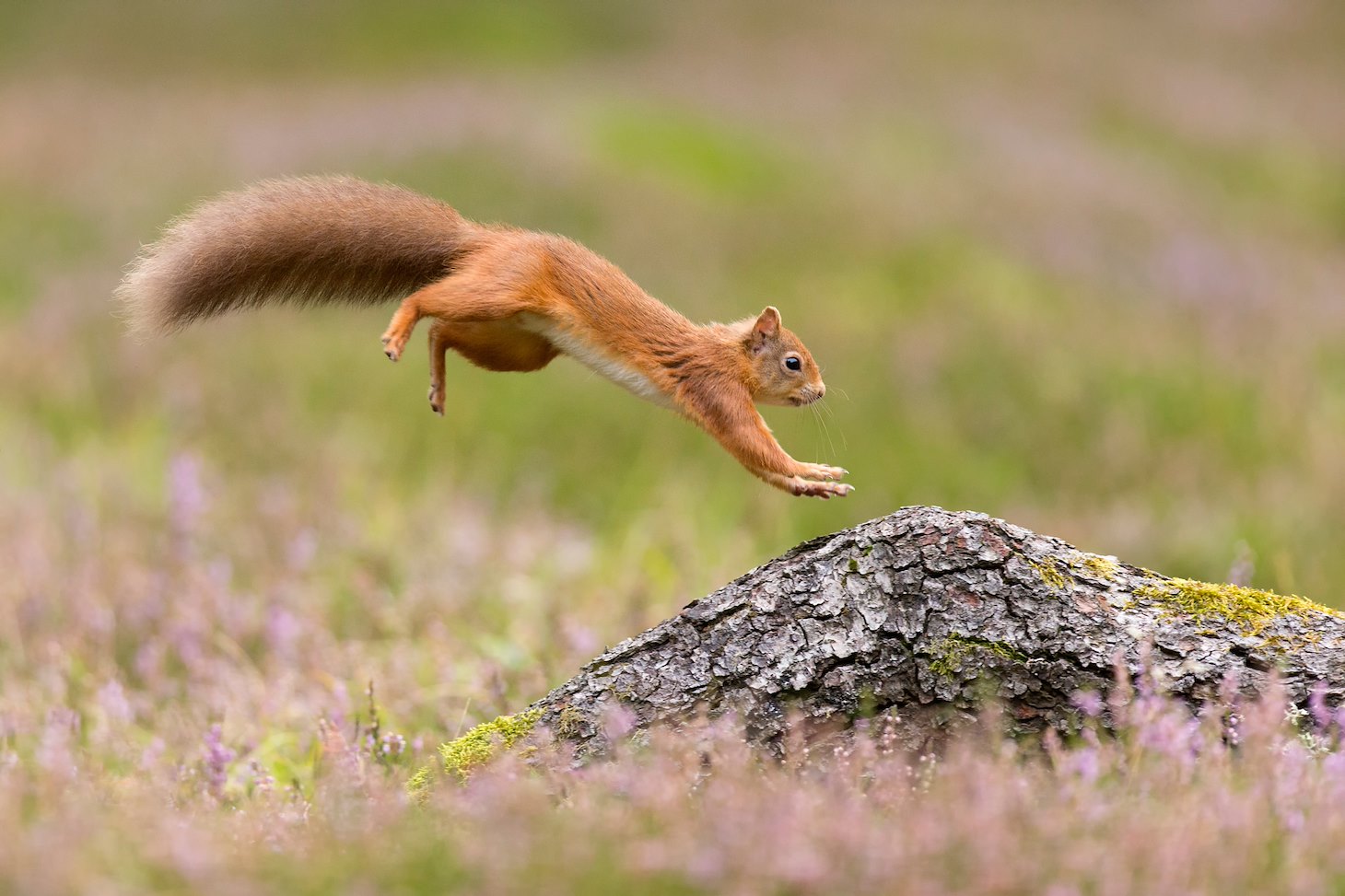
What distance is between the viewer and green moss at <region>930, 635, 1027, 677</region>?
10.8ft

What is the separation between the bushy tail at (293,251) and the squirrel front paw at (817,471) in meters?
1.05

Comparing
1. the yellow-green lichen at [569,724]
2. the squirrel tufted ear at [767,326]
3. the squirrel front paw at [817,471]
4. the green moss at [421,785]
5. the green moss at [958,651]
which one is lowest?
the green moss at [421,785]

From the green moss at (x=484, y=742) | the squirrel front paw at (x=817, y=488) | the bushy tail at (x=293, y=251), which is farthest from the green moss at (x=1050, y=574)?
the bushy tail at (x=293, y=251)

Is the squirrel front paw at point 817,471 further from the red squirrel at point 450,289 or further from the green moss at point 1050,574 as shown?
the green moss at point 1050,574

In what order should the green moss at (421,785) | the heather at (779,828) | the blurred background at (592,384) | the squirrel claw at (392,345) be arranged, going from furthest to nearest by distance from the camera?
the blurred background at (592,384) < the green moss at (421,785) < the squirrel claw at (392,345) < the heather at (779,828)

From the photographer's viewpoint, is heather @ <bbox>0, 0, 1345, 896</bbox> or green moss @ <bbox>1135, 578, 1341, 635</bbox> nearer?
heather @ <bbox>0, 0, 1345, 896</bbox>

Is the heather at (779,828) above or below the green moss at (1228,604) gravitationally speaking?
below

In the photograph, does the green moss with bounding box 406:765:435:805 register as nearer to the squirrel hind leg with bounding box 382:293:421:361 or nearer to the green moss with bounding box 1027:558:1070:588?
the squirrel hind leg with bounding box 382:293:421:361

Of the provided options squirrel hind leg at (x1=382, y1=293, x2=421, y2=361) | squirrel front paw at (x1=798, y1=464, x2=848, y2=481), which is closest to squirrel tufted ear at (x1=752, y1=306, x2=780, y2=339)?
squirrel front paw at (x1=798, y1=464, x2=848, y2=481)

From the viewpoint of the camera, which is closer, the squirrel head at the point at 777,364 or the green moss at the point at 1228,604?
the green moss at the point at 1228,604

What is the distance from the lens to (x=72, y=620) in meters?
5.75

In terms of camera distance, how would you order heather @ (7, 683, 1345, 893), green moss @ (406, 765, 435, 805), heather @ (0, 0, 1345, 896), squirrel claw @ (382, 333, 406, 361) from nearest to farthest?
heather @ (7, 683, 1345, 893) → heather @ (0, 0, 1345, 896) → squirrel claw @ (382, 333, 406, 361) → green moss @ (406, 765, 435, 805)

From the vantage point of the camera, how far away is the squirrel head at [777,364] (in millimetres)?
3896

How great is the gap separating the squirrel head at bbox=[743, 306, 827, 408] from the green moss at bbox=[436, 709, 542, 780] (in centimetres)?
110
